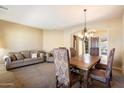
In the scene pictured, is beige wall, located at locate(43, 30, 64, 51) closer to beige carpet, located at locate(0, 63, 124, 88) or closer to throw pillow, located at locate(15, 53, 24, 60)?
throw pillow, located at locate(15, 53, 24, 60)

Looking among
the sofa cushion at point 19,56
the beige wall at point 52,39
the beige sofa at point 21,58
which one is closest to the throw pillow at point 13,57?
the beige sofa at point 21,58

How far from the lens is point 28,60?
20.0 feet

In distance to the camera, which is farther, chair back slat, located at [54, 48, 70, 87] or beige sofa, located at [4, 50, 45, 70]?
beige sofa, located at [4, 50, 45, 70]

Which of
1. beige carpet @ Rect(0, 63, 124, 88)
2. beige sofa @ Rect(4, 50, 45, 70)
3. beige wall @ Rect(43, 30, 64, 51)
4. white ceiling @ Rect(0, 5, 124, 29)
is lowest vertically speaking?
beige carpet @ Rect(0, 63, 124, 88)

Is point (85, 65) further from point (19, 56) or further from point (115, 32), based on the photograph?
point (19, 56)

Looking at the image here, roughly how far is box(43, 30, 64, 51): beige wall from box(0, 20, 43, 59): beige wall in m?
0.37

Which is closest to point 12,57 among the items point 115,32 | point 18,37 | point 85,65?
point 18,37

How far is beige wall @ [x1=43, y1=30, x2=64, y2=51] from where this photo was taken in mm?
7862

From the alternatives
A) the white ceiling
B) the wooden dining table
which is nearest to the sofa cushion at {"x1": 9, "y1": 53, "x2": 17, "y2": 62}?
the white ceiling

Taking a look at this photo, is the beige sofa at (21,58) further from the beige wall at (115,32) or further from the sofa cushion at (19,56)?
the beige wall at (115,32)
